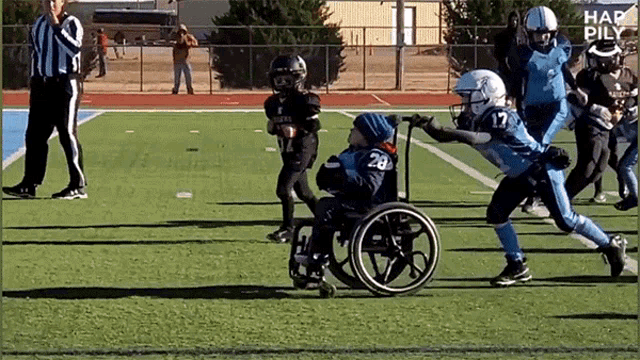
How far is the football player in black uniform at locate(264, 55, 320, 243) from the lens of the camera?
10938mm

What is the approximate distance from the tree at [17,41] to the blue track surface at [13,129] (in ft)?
34.6

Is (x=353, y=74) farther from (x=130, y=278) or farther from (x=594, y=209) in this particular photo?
Answer: (x=130, y=278)

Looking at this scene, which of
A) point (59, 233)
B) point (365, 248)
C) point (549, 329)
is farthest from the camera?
point (59, 233)

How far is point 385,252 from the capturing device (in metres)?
8.68

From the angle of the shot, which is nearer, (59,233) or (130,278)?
(130,278)

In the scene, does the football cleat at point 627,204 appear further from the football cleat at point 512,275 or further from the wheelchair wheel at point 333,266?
the wheelchair wheel at point 333,266

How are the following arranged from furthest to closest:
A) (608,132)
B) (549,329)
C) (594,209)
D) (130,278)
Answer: (594,209) < (608,132) < (130,278) < (549,329)

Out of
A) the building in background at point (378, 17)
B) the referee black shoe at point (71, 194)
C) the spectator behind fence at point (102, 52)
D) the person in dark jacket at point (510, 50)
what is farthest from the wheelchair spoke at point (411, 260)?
the building in background at point (378, 17)

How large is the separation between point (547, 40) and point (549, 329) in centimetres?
452

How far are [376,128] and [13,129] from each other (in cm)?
1688

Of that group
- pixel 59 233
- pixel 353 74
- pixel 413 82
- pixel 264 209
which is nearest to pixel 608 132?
pixel 264 209

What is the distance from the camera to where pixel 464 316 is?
323 inches

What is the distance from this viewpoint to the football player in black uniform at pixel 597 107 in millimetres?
12750

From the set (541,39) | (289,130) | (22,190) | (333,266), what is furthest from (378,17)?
(333,266)
